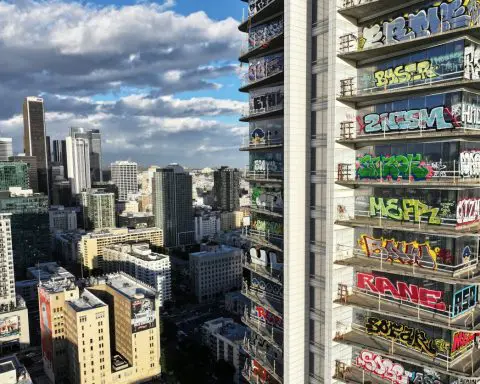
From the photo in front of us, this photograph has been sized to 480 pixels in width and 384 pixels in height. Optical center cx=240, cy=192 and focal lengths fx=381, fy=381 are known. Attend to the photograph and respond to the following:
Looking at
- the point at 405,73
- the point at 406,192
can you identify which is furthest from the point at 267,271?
the point at 405,73

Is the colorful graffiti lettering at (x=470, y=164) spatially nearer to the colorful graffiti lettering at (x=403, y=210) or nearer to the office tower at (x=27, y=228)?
the colorful graffiti lettering at (x=403, y=210)

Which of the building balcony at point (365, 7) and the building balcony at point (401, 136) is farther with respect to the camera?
the building balcony at point (365, 7)

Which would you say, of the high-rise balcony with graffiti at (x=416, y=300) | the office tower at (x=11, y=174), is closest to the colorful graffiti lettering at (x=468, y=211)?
the high-rise balcony with graffiti at (x=416, y=300)

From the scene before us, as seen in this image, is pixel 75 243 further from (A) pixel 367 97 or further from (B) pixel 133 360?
(A) pixel 367 97

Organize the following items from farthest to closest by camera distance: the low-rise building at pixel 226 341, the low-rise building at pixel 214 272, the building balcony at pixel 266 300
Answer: the low-rise building at pixel 214 272 < the low-rise building at pixel 226 341 < the building balcony at pixel 266 300

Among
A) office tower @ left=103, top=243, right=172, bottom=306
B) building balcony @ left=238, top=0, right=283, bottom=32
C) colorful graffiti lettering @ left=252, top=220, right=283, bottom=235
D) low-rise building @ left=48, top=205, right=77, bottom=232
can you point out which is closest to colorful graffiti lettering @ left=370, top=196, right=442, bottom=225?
colorful graffiti lettering @ left=252, top=220, right=283, bottom=235

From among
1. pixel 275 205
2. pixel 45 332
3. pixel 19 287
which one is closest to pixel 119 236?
pixel 19 287
